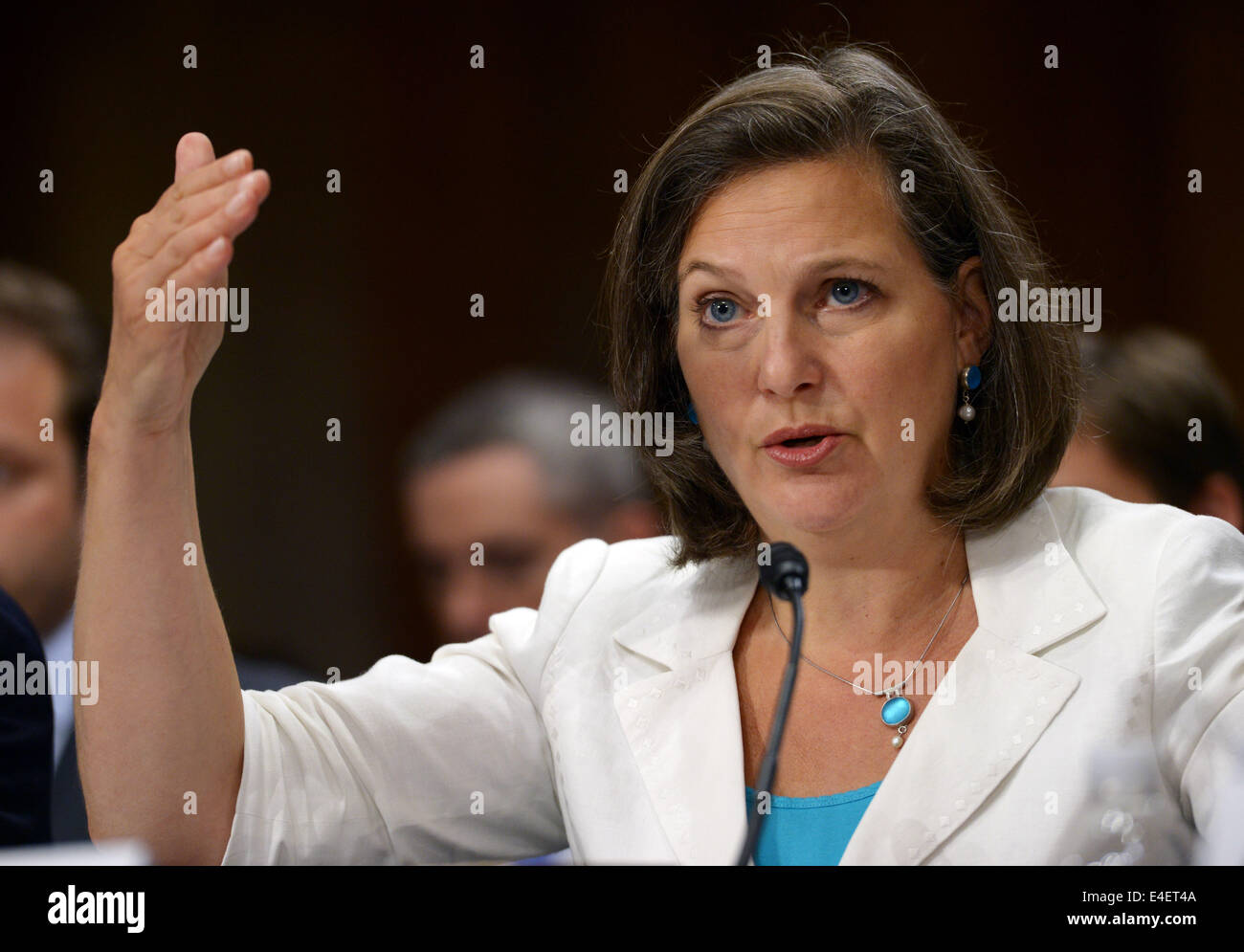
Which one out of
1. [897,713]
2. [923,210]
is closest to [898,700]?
[897,713]

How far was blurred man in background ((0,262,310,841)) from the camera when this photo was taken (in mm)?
1771

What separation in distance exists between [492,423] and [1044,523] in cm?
76

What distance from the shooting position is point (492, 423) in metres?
1.83

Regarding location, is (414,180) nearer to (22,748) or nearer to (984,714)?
(22,748)

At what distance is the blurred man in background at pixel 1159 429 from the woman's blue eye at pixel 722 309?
0.55 m

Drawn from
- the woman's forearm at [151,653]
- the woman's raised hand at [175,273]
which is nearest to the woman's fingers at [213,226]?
the woman's raised hand at [175,273]

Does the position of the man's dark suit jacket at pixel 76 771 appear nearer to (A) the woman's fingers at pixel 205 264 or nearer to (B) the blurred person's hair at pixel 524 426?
(B) the blurred person's hair at pixel 524 426

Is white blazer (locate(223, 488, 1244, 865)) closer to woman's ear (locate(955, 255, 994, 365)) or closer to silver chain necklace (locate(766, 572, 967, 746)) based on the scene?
silver chain necklace (locate(766, 572, 967, 746))

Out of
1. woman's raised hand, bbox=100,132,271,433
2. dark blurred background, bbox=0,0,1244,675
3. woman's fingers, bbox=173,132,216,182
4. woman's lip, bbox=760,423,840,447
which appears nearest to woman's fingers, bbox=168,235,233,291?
woman's raised hand, bbox=100,132,271,433

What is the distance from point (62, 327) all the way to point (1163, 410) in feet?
5.14

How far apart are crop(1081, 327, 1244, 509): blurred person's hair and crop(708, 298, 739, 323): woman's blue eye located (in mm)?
571

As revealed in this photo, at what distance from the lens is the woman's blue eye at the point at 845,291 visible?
1.54 m

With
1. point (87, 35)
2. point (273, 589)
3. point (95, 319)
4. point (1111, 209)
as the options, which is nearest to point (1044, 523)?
point (1111, 209)
